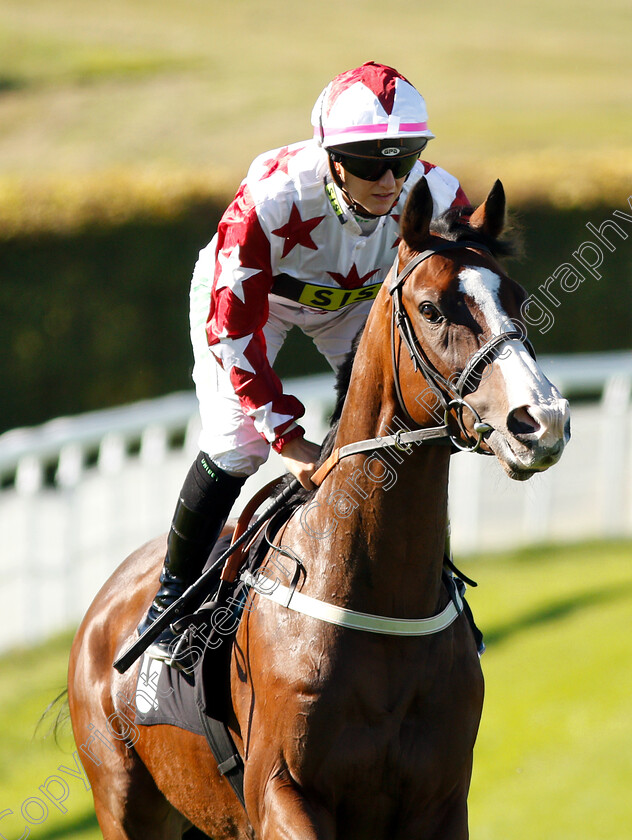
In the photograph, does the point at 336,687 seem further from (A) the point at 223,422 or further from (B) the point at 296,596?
(A) the point at 223,422

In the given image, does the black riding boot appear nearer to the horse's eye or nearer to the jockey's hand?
the jockey's hand

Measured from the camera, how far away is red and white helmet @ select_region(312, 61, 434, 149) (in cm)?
278

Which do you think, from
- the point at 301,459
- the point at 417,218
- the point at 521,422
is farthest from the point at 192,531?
the point at 521,422

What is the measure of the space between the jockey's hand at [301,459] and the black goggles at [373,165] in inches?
29.2

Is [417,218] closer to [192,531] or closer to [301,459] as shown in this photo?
[301,459]

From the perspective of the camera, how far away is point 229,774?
3041 mm

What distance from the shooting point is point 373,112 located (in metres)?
2.79

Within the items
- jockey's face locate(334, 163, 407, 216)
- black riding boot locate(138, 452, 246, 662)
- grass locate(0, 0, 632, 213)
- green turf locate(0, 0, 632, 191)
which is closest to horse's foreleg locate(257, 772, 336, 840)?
black riding boot locate(138, 452, 246, 662)

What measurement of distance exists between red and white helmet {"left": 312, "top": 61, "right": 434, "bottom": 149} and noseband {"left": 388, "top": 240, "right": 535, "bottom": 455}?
0.39m

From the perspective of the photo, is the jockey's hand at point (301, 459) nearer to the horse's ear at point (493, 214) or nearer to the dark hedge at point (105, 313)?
the horse's ear at point (493, 214)

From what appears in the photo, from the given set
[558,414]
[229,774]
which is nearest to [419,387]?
[558,414]

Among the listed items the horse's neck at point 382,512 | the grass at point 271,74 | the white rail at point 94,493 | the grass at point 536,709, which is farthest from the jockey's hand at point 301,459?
the grass at point 271,74

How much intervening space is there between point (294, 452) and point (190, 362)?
8402 millimetres

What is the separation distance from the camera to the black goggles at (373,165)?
2.84m
